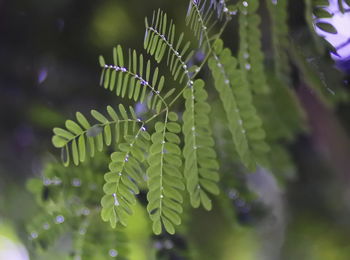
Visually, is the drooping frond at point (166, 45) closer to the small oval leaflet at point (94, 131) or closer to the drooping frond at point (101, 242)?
the small oval leaflet at point (94, 131)

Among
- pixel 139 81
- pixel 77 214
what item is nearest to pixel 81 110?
pixel 77 214

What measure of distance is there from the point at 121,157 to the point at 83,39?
0.94 feet

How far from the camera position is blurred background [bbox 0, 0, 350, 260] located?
459 millimetres

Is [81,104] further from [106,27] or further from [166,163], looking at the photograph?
[166,163]

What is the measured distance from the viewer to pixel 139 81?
0.75ft

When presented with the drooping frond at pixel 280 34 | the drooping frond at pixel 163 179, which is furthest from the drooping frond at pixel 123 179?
the drooping frond at pixel 280 34

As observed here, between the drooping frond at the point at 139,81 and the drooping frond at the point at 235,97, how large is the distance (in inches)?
1.8

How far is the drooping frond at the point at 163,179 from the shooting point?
216mm

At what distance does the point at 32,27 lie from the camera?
1.57 ft

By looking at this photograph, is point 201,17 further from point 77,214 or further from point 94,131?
point 77,214

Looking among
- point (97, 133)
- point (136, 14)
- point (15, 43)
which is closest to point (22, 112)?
point (15, 43)

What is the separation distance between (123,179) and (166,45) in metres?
0.07

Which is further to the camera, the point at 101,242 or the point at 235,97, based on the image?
the point at 101,242

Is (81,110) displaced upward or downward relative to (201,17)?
downward
